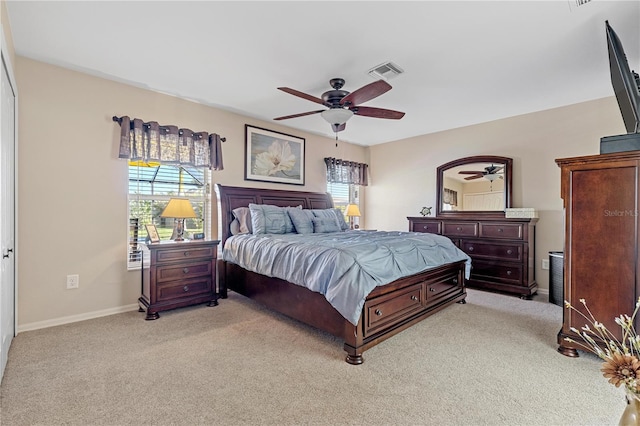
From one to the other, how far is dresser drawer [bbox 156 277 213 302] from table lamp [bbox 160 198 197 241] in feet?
1.69

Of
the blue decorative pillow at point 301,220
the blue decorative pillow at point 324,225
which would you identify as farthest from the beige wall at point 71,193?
the blue decorative pillow at point 324,225

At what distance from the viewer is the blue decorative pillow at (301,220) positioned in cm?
418

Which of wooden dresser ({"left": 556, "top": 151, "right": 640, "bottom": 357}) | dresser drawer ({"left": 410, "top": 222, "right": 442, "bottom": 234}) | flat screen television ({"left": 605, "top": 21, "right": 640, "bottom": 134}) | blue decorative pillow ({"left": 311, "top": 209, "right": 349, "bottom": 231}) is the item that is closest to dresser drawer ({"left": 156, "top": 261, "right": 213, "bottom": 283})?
blue decorative pillow ({"left": 311, "top": 209, "right": 349, "bottom": 231})

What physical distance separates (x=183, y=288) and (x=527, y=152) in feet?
16.5

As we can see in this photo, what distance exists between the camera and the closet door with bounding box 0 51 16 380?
2.11m

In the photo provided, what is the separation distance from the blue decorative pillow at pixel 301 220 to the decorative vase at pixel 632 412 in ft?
11.3

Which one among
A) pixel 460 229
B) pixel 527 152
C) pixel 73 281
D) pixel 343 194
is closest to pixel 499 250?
pixel 460 229

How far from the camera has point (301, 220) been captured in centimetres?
425

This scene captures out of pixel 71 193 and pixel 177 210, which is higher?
pixel 71 193

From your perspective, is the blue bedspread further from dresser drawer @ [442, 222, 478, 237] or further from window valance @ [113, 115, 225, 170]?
window valance @ [113, 115, 225, 170]

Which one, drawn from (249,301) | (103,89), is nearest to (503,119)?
(249,301)

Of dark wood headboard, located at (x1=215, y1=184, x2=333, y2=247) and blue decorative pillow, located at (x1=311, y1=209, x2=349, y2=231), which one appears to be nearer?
dark wood headboard, located at (x1=215, y1=184, x2=333, y2=247)

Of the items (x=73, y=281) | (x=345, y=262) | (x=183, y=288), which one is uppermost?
(x=345, y=262)

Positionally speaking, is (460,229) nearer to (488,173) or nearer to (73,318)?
(488,173)
